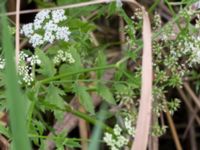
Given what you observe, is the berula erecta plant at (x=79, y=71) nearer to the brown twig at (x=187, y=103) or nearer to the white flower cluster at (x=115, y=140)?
the white flower cluster at (x=115, y=140)

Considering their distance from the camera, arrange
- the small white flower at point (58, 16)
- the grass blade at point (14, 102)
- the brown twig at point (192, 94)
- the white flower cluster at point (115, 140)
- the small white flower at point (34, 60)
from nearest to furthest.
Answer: the grass blade at point (14, 102) → the white flower cluster at point (115, 140) → the small white flower at point (34, 60) → the small white flower at point (58, 16) → the brown twig at point (192, 94)

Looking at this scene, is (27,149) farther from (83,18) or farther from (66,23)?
(83,18)

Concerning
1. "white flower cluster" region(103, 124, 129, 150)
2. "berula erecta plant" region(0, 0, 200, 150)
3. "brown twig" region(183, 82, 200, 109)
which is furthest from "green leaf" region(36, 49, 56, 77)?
"brown twig" region(183, 82, 200, 109)

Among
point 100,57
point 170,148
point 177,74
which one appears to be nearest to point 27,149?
point 100,57

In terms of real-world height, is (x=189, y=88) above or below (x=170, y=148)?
above

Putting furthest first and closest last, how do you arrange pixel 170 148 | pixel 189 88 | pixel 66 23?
pixel 170 148 → pixel 189 88 → pixel 66 23

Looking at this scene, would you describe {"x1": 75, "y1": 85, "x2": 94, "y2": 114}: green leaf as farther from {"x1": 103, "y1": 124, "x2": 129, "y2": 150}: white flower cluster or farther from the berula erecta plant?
{"x1": 103, "y1": 124, "x2": 129, "y2": 150}: white flower cluster

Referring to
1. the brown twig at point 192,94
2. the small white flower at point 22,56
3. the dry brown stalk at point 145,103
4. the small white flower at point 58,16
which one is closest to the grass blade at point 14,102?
the dry brown stalk at point 145,103

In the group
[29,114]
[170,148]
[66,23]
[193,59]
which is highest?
[66,23]
